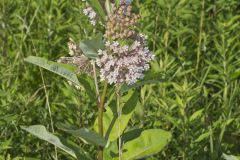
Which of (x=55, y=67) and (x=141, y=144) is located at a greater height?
(x=55, y=67)

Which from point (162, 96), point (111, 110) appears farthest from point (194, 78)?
point (111, 110)

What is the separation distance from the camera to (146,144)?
2.82 meters

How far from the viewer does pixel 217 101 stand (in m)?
4.68

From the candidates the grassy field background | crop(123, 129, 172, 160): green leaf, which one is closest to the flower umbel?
crop(123, 129, 172, 160): green leaf

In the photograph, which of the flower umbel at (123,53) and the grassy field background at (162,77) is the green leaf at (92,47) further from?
the grassy field background at (162,77)

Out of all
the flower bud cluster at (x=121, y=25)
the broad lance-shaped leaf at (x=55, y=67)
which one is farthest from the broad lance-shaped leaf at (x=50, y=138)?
the flower bud cluster at (x=121, y=25)

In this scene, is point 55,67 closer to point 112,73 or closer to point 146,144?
point 112,73

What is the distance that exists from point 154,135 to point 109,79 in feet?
1.43

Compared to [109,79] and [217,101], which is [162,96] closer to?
[217,101]

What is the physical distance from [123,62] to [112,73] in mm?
64

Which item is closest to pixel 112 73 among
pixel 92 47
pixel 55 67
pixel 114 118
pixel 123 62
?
pixel 123 62

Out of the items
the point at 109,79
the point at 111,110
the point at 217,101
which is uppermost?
the point at 109,79

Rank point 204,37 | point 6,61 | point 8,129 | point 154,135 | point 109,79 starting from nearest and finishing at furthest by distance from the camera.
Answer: point 109,79 < point 154,135 < point 8,129 < point 6,61 < point 204,37

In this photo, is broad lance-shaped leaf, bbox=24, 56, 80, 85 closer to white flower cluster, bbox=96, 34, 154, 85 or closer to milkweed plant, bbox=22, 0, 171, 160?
milkweed plant, bbox=22, 0, 171, 160
